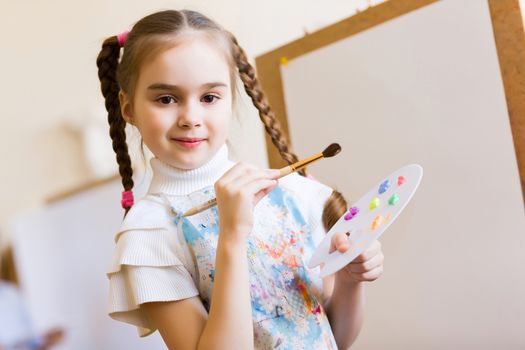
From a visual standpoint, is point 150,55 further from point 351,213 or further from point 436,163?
point 436,163

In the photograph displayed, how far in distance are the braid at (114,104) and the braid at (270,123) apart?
0.14 metres

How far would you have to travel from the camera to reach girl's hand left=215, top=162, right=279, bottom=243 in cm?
55

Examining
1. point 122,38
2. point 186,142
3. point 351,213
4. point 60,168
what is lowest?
point 60,168

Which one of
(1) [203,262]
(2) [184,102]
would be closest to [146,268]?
(1) [203,262]

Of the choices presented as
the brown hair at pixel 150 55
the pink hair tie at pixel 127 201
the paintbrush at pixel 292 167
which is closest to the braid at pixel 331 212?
the brown hair at pixel 150 55

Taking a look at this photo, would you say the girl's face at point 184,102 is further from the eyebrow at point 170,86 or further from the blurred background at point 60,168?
the blurred background at point 60,168

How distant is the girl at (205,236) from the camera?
553mm

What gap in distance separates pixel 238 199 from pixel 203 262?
0.09m

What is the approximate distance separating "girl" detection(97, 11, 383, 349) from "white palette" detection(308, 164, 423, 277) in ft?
0.06

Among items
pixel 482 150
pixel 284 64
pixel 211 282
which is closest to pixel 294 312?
pixel 211 282

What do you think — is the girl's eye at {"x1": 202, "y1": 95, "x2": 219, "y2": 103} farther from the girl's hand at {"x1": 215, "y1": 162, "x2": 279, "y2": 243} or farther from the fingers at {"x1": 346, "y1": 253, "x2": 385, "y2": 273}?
the fingers at {"x1": 346, "y1": 253, "x2": 385, "y2": 273}

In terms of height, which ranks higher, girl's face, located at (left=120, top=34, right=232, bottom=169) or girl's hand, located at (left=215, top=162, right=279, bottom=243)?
girl's face, located at (left=120, top=34, right=232, bottom=169)

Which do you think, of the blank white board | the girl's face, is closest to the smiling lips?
the girl's face

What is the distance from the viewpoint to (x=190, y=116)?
0.59 meters
